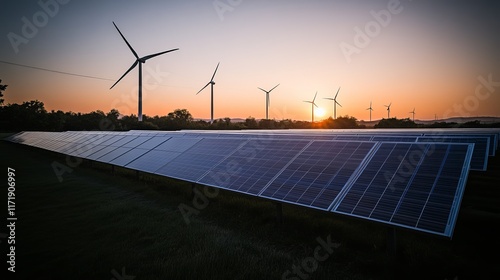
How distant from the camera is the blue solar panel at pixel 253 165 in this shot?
32.2 feet

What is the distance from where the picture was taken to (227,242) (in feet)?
26.2

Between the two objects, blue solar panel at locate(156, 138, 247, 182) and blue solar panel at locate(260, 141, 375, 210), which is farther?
blue solar panel at locate(156, 138, 247, 182)

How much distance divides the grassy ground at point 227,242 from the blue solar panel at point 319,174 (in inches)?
42.3

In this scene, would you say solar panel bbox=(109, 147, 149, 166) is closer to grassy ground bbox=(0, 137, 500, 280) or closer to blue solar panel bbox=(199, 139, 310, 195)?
grassy ground bbox=(0, 137, 500, 280)

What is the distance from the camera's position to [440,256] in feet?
23.3

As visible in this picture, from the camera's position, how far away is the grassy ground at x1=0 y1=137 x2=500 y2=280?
21.2ft

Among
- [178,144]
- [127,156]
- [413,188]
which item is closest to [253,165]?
[413,188]

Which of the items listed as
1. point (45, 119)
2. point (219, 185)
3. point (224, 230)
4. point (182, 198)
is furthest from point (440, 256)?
point (45, 119)

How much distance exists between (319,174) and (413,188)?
2901 millimetres

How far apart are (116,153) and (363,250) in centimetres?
1788

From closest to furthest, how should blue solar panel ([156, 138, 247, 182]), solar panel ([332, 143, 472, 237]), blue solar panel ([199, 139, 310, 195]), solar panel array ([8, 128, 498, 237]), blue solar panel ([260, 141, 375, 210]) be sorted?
solar panel ([332, 143, 472, 237]), solar panel array ([8, 128, 498, 237]), blue solar panel ([260, 141, 375, 210]), blue solar panel ([199, 139, 310, 195]), blue solar panel ([156, 138, 247, 182])

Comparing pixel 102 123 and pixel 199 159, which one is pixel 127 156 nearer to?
pixel 199 159

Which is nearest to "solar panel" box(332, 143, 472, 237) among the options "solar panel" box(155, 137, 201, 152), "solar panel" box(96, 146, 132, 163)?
"solar panel" box(155, 137, 201, 152)

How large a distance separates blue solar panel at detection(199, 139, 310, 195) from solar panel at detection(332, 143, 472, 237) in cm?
331
